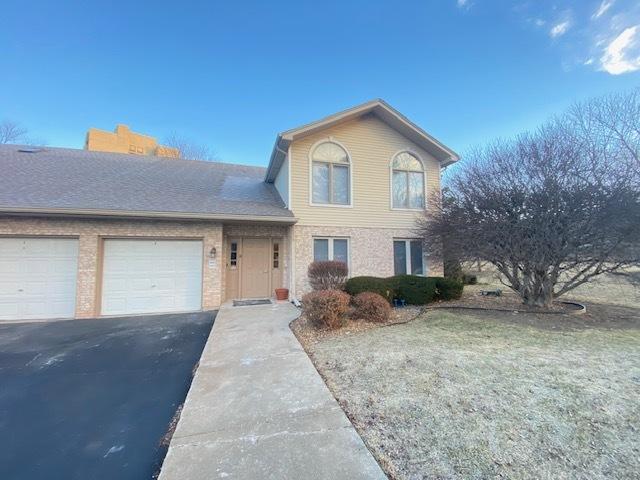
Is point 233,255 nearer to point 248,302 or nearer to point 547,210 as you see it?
point 248,302

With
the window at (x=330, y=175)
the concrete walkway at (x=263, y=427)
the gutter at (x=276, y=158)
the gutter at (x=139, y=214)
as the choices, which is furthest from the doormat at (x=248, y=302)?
the gutter at (x=276, y=158)

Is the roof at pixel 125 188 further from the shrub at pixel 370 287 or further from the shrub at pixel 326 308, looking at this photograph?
the shrub at pixel 326 308

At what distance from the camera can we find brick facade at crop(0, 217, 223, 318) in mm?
7544

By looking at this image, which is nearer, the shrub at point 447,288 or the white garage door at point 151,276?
the white garage door at point 151,276

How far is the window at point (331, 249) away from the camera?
9.39 meters

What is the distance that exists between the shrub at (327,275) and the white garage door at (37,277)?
22.0 feet

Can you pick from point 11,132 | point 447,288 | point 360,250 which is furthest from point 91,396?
point 11,132

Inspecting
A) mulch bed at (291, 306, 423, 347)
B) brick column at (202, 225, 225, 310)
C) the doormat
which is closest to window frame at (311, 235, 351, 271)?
the doormat

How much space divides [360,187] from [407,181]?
1.97 m

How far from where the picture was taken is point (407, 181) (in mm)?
10359

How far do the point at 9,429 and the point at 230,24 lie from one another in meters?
13.5

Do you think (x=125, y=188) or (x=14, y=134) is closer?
(x=125, y=188)

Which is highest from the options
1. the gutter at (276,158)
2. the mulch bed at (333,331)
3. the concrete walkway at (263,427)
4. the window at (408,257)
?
the gutter at (276,158)

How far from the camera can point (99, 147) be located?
48.6 feet
